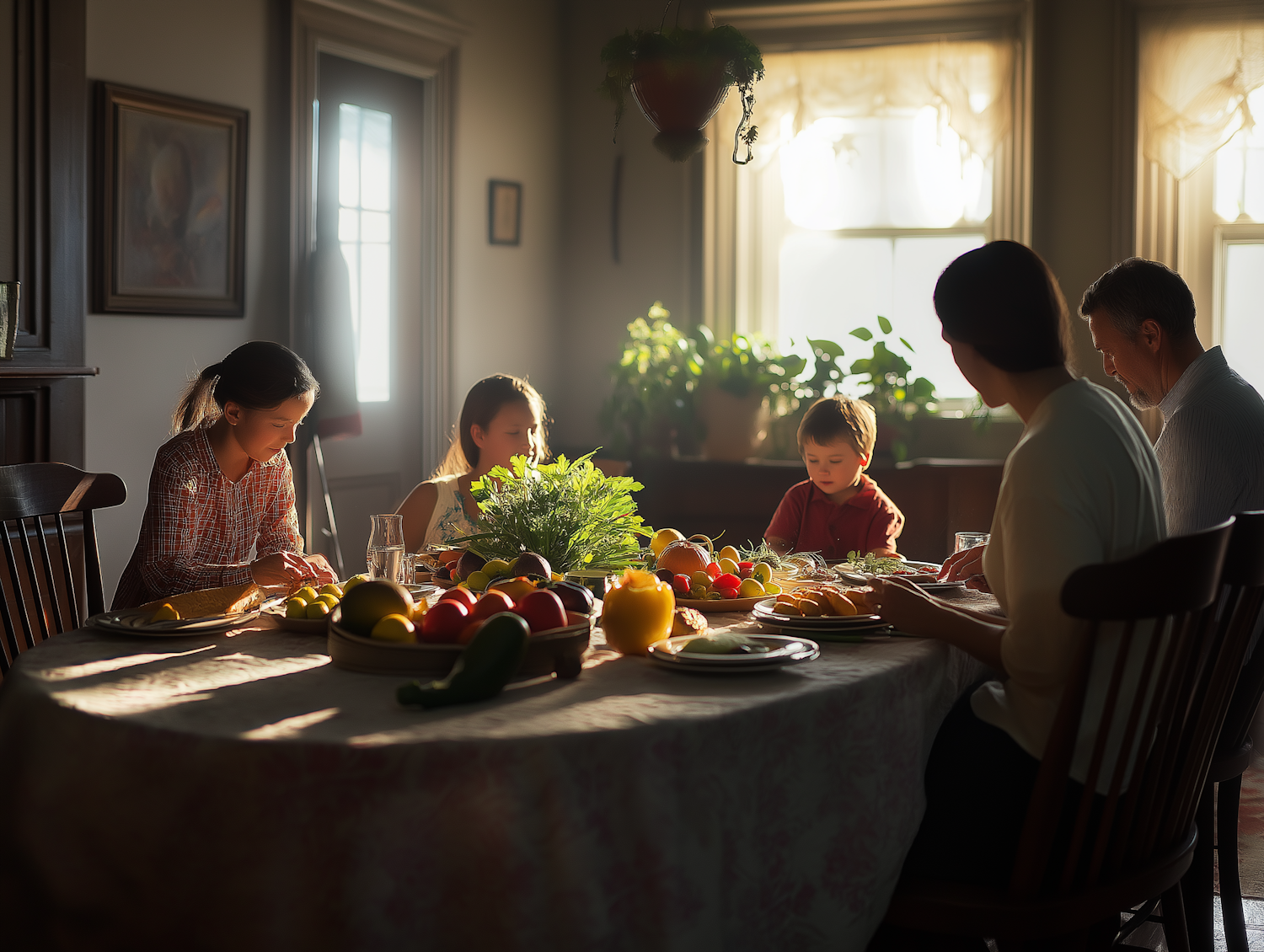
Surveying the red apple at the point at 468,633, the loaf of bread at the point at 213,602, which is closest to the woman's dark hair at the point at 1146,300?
the red apple at the point at 468,633

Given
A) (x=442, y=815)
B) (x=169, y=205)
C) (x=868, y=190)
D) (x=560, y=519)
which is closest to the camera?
(x=442, y=815)

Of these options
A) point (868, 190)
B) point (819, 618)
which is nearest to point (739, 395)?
point (868, 190)

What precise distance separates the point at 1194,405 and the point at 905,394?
2263 millimetres

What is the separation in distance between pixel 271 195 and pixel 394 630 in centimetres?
273

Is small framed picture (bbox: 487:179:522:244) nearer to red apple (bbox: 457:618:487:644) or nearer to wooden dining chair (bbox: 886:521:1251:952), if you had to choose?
red apple (bbox: 457:618:487:644)

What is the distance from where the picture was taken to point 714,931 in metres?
1.33

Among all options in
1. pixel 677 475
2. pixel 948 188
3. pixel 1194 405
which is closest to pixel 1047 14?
pixel 948 188

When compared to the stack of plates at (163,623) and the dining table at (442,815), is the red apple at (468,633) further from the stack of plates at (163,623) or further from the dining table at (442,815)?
the stack of plates at (163,623)

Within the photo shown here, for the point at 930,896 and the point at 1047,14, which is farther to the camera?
the point at 1047,14

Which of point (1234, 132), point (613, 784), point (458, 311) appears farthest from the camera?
point (458, 311)

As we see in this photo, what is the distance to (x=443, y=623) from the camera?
1.58 m

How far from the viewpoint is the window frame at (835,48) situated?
15.1 ft

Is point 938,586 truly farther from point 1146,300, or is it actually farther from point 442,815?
point 442,815

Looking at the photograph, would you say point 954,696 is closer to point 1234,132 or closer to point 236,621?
point 236,621
